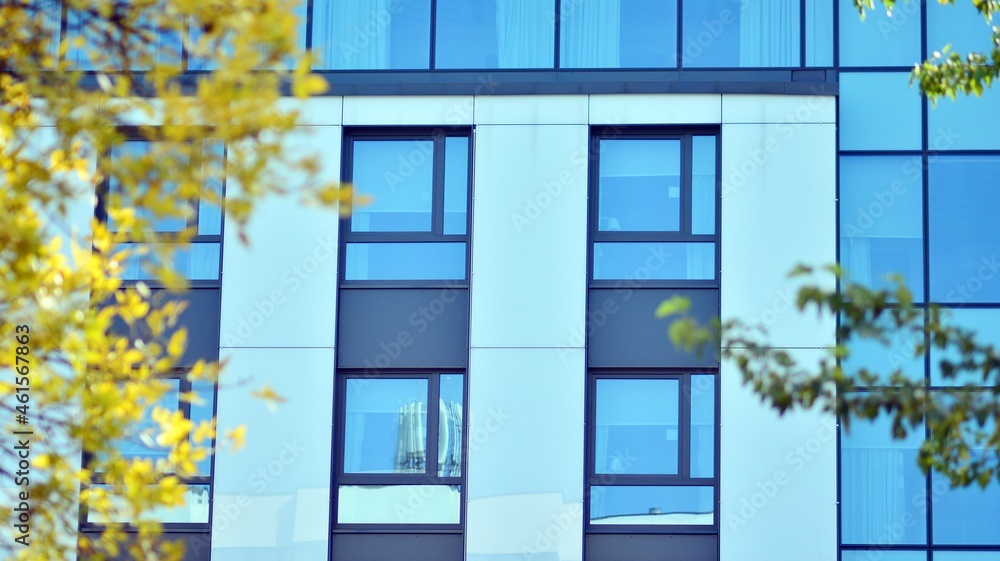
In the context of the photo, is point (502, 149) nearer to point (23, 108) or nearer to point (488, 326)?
point (488, 326)

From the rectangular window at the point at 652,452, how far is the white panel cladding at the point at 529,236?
89 cm

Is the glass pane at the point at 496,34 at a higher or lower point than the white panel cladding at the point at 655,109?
higher

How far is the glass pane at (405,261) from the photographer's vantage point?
1462cm

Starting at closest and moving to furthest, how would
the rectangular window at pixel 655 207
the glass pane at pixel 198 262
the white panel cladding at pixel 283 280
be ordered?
the white panel cladding at pixel 283 280 → the rectangular window at pixel 655 207 → the glass pane at pixel 198 262

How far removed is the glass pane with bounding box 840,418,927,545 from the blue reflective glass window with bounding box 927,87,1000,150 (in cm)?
324

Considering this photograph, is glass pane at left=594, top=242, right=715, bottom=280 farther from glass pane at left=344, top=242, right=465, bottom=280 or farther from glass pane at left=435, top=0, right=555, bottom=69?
glass pane at left=435, top=0, right=555, bottom=69

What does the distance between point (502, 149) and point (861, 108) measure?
4226 millimetres

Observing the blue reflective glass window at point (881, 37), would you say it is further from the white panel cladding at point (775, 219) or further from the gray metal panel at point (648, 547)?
the gray metal panel at point (648, 547)

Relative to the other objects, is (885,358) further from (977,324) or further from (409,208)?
(409,208)

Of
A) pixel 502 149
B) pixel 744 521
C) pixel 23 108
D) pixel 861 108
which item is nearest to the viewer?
pixel 23 108

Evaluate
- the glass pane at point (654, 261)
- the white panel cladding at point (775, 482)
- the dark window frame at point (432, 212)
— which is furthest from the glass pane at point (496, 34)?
the white panel cladding at point (775, 482)

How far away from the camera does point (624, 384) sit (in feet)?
47.2

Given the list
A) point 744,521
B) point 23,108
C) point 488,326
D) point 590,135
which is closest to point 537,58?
point 590,135

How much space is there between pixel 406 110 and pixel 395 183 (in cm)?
80
